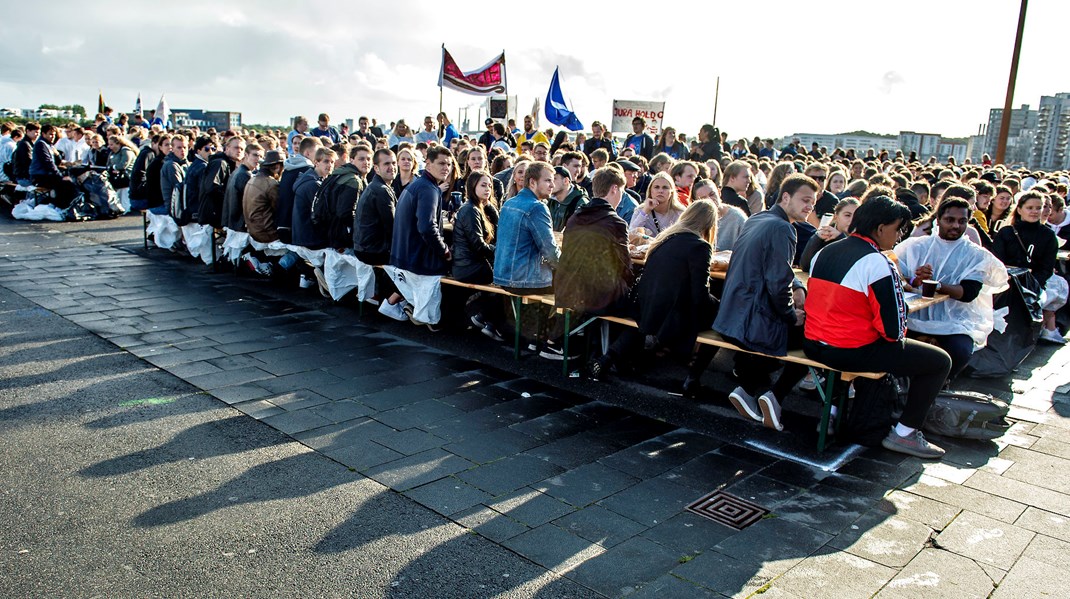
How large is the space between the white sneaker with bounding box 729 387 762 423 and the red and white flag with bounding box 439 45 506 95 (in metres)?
14.6

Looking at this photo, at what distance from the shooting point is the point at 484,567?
3562 mm

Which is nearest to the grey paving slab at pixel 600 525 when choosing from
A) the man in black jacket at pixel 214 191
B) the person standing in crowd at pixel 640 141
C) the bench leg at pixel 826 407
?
the bench leg at pixel 826 407

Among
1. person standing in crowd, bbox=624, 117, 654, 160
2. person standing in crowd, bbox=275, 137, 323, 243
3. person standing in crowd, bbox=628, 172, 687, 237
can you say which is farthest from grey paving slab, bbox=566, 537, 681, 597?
person standing in crowd, bbox=624, 117, 654, 160

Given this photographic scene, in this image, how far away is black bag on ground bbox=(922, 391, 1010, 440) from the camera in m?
5.34

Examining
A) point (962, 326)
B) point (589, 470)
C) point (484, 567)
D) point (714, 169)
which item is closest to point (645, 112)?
Answer: point (714, 169)

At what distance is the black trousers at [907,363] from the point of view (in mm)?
4898

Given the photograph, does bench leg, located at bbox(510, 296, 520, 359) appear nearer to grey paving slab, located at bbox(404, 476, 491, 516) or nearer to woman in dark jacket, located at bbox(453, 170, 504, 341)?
woman in dark jacket, located at bbox(453, 170, 504, 341)

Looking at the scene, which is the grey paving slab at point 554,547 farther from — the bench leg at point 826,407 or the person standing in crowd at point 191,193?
the person standing in crowd at point 191,193

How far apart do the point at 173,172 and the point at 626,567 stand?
9924mm

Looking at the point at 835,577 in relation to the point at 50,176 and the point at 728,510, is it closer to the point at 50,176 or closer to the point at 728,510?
the point at 728,510

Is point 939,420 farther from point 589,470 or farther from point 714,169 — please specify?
point 714,169

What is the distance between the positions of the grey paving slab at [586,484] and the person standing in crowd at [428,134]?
502 inches

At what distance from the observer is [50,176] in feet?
50.2

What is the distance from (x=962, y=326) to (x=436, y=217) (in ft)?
15.4
